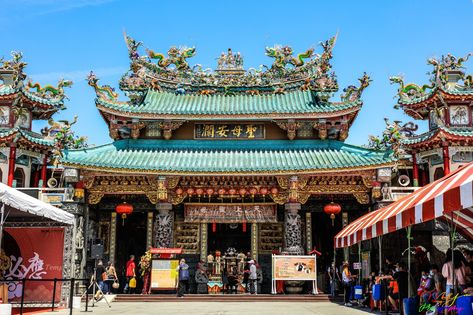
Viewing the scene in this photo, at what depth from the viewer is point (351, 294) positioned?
18.3 meters

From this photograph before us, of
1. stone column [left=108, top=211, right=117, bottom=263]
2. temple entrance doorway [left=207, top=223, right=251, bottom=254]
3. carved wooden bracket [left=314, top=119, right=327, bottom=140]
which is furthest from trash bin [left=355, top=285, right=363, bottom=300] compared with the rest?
stone column [left=108, top=211, right=117, bottom=263]

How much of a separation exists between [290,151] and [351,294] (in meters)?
7.37

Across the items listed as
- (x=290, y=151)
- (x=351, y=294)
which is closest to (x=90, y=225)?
(x=290, y=151)

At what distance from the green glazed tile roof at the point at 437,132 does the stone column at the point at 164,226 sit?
51.2 feet

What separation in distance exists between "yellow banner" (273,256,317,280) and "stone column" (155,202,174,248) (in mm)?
4407

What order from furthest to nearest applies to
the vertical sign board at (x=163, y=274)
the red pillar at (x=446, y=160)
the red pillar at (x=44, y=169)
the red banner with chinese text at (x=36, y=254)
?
1. the red pillar at (x=44, y=169)
2. the red pillar at (x=446, y=160)
3. the vertical sign board at (x=163, y=274)
4. the red banner with chinese text at (x=36, y=254)

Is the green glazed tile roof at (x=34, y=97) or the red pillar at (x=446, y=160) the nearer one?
the red pillar at (x=446, y=160)

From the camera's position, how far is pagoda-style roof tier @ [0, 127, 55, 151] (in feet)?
98.5

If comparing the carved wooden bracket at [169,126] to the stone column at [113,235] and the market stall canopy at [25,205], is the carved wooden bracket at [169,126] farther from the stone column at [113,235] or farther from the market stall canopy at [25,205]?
the market stall canopy at [25,205]

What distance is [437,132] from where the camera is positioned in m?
28.7

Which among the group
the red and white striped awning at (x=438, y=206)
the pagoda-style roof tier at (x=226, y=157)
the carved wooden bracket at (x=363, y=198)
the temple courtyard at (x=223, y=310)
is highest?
the pagoda-style roof tier at (x=226, y=157)

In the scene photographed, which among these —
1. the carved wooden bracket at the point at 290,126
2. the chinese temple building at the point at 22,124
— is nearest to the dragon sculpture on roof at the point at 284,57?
the carved wooden bracket at the point at 290,126

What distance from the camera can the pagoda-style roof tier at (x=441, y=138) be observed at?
28.7 m

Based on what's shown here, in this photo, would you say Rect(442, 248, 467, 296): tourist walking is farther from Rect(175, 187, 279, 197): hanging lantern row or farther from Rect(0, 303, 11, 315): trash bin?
Rect(175, 187, 279, 197): hanging lantern row
